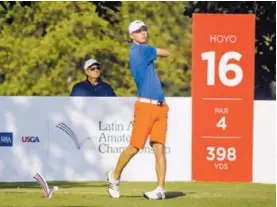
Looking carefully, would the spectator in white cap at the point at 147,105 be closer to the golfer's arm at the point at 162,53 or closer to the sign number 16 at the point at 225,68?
the golfer's arm at the point at 162,53

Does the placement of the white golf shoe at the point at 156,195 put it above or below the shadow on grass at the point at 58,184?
above

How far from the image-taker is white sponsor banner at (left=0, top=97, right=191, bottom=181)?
19062mm

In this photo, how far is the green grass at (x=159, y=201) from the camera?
13.2m

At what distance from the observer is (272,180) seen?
19281mm

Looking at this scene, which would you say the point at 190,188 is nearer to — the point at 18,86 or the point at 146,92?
the point at 146,92

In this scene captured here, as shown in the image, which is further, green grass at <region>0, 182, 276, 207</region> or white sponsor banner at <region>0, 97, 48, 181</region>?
white sponsor banner at <region>0, 97, 48, 181</region>

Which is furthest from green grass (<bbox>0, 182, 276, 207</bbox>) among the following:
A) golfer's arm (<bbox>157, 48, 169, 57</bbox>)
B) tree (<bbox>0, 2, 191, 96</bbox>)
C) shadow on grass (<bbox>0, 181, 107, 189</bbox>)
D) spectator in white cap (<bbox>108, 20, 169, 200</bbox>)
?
tree (<bbox>0, 2, 191, 96</bbox>)

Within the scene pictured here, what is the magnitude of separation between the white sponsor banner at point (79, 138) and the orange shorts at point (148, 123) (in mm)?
5228

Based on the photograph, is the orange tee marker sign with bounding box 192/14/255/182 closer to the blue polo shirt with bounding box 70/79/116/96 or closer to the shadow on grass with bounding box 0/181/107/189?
the blue polo shirt with bounding box 70/79/116/96

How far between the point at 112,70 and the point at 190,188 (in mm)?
32258

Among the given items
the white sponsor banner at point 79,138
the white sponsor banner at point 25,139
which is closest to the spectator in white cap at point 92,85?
the white sponsor banner at point 79,138

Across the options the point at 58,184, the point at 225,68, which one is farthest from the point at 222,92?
the point at 58,184

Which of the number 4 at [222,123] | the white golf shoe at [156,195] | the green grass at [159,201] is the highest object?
the number 4 at [222,123]

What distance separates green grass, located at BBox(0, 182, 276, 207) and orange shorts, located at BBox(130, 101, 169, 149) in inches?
26.1
